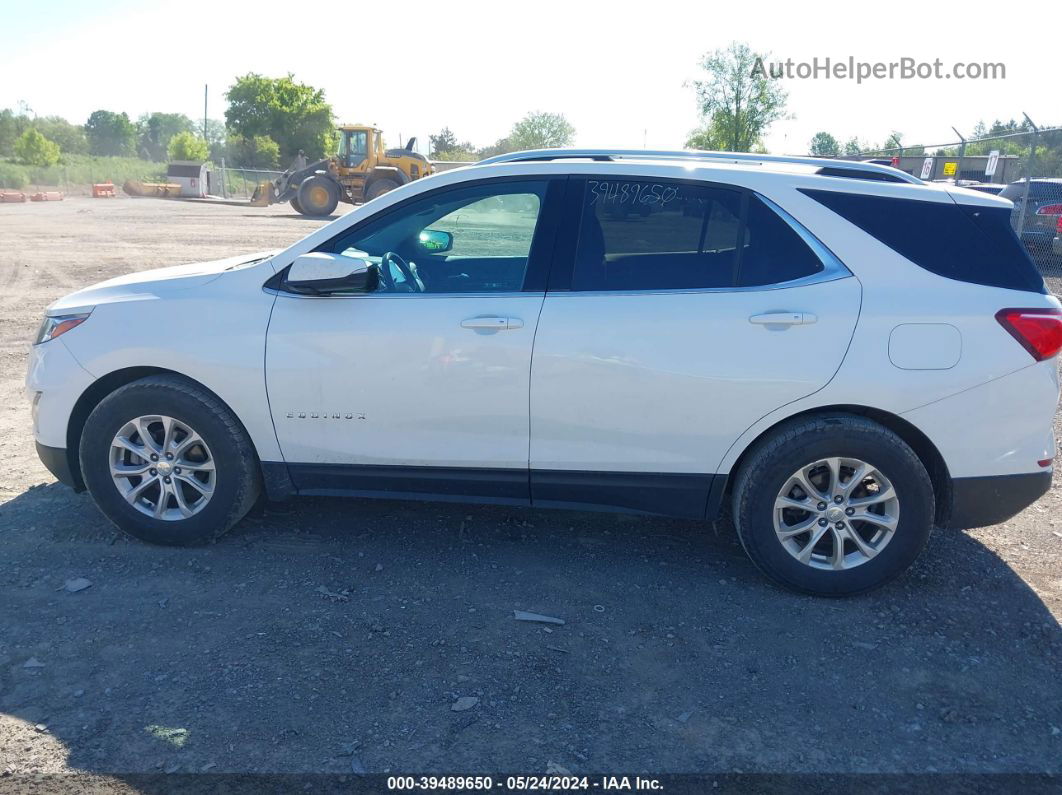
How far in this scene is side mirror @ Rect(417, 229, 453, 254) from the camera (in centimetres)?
434

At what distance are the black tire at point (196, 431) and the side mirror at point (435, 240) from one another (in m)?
1.26

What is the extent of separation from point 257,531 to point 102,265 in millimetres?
12085

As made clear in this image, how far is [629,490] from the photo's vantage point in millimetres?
4039

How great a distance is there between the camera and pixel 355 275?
3992mm

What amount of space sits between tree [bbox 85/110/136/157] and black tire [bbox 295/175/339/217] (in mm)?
105764

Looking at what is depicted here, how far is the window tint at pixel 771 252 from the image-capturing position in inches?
154

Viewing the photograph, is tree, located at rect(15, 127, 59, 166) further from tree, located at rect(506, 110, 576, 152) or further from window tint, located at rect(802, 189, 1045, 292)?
window tint, located at rect(802, 189, 1045, 292)

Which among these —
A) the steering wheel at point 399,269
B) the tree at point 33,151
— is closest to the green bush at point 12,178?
the tree at point 33,151

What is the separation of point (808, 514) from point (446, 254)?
6.99ft

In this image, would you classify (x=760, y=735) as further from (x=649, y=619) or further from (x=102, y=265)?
(x=102, y=265)

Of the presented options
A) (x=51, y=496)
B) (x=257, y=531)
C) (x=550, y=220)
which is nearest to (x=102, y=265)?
(x=51, y=496)

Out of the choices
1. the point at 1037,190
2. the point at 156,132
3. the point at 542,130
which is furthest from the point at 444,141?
the point at 156,132

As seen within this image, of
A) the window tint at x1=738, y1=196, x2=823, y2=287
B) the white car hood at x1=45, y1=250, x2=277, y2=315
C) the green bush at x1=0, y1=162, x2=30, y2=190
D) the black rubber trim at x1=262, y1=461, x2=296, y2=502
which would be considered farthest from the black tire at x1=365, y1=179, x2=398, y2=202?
the green bush at x1=0, y1=162, x2=30, y2=190

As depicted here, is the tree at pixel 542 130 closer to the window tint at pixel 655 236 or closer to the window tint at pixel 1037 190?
the window tint at pixel 1037 190
